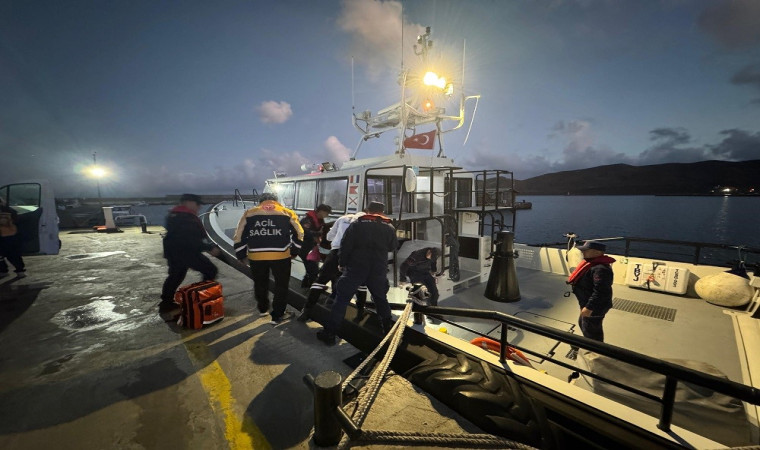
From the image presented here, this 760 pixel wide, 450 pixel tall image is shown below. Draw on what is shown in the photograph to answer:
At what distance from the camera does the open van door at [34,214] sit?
261 inches

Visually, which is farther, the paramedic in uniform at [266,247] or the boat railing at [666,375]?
the paramedic in uniform at [266,247]

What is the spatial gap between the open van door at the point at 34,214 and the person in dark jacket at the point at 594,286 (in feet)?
35.7

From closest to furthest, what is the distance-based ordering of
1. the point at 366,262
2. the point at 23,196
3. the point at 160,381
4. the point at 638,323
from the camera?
the point at 160,381 < the point at 366,262 < the point at 638,323 < the point at 23,196

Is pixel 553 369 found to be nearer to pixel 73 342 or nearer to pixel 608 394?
pixel 608 394

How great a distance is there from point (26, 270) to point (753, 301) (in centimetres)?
1573

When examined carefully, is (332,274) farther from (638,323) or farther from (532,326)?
(638,323)

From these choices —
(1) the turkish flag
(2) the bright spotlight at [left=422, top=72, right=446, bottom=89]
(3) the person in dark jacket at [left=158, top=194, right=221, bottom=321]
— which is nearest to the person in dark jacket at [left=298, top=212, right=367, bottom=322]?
(3) the person in dark jacket at [left=158, top=194, right=221, bottom=321]

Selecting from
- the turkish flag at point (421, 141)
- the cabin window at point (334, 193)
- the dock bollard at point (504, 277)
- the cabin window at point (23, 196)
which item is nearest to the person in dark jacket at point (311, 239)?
the cabin window at point (334, 193)

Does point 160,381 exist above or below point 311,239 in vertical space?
below

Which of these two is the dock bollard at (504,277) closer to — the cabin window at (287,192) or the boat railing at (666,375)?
the boat railing at (666,375)

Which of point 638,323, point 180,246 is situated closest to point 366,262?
point 180,246

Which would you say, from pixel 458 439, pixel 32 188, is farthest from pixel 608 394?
pixel 32 188

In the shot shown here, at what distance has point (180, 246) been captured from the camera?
14.3 ft

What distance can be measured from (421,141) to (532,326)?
702cm
